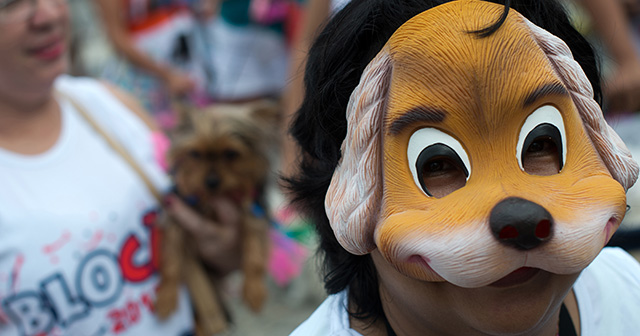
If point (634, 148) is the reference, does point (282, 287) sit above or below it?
below

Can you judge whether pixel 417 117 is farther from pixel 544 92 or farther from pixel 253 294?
pixel 253 294

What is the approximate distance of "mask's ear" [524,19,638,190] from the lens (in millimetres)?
1030

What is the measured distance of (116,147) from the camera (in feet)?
8.09

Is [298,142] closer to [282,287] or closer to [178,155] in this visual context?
[178,155]

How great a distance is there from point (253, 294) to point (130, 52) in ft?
7.16

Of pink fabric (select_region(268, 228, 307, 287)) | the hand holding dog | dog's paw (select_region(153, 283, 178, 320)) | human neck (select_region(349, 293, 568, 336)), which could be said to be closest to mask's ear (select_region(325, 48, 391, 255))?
human neck (select_region(349, 293, 568, 336))

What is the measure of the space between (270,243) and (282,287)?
39.8 inches

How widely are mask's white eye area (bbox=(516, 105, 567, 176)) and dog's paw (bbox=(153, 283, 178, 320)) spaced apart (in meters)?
1.71

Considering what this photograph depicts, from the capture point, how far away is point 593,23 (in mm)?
2436

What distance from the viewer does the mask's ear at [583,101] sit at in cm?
103

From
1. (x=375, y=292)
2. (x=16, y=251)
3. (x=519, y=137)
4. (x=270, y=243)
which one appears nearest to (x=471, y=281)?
Result: (x=519, y=137)

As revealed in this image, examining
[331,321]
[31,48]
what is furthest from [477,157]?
[31,48]

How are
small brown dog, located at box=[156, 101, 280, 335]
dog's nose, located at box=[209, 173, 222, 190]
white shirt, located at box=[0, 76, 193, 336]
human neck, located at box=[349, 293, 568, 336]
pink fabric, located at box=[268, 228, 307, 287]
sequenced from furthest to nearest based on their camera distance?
pink fabric, located at box=[268, 228, 307, 287] → dog's nose, located at box=[209, 173, 222, 190] → small brown dog, located at box=[156, 101, 280, 335] → white shirt, located at box=[0, 76, 193, 336] → human neck, located at box=[349, 293, 568, 336]

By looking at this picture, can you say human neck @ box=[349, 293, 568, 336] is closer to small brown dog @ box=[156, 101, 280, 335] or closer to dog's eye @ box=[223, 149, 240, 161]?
small brown dog @ box=[156, 101, 280, 335]
